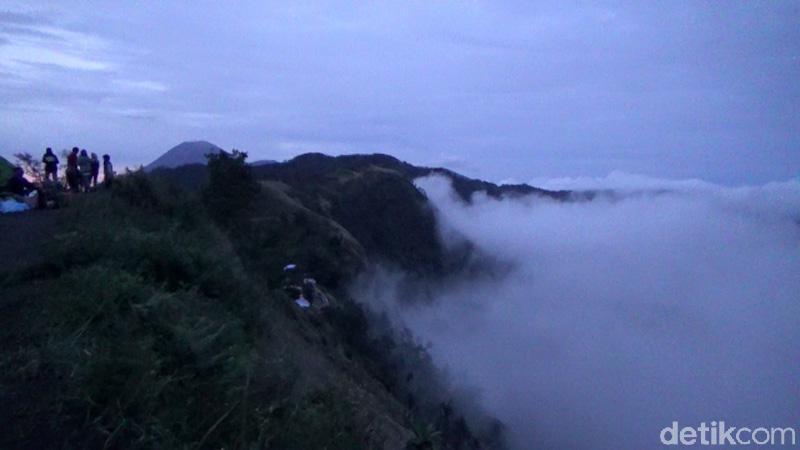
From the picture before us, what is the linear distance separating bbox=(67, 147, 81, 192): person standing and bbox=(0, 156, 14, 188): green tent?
4.88 ft

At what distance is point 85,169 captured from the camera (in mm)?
19766

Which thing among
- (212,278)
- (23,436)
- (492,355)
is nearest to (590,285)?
(492,355)

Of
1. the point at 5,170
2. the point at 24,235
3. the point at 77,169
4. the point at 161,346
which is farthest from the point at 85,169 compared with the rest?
the point at 161,346

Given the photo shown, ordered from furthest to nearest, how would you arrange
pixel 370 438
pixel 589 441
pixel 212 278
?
pixel 589 441
pixel 212 278
pixel 370 438

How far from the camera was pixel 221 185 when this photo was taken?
21.2 meters

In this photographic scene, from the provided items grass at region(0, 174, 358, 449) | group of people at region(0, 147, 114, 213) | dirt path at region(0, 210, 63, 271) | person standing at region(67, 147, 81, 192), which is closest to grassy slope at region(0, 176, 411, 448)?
grass at region(0, 174, 358, 449)

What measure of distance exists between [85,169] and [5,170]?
263cm

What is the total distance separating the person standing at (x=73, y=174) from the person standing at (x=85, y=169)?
199 mm

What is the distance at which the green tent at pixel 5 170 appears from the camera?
55.4ft

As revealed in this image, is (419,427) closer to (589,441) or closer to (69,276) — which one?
(69,276)

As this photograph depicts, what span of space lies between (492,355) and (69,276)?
34.4 m

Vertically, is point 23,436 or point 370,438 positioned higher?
point 23,436

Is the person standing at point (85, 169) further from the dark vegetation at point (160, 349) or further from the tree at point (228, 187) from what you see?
the dark vegetation at point (160, 349)

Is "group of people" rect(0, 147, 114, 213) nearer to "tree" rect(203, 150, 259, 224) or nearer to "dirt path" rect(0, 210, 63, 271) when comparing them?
"dirt path" rect(0, 210, 63, 271)
